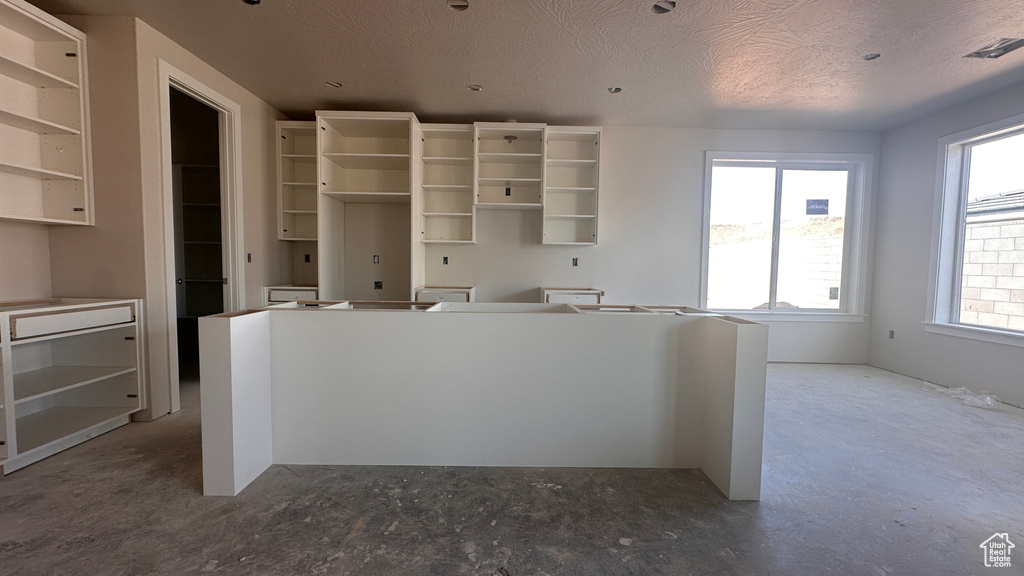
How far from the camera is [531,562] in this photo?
57.4 inches

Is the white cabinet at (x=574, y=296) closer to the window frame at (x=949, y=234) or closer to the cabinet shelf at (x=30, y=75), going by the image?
the window frame at (x=949, y=234)

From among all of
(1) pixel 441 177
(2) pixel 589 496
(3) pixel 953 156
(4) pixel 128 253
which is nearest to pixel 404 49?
(1) pixel 441 177

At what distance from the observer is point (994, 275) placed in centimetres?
357

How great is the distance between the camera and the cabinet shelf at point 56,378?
2148 mm

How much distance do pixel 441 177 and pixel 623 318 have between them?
3261 millimetres

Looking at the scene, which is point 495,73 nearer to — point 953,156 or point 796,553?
point 796,553

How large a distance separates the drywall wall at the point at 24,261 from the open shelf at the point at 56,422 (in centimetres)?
74

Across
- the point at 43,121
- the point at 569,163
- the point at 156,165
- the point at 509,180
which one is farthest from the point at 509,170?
the point at 43,121

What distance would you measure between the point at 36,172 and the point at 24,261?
575mm

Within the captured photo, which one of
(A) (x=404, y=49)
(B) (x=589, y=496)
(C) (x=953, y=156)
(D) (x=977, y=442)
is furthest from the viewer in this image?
(C) (x=953, y=156)

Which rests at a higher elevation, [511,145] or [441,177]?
[511,145]

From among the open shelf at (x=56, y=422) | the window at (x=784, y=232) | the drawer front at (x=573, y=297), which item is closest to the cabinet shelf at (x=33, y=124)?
the open shelf at (x=56, y=422)

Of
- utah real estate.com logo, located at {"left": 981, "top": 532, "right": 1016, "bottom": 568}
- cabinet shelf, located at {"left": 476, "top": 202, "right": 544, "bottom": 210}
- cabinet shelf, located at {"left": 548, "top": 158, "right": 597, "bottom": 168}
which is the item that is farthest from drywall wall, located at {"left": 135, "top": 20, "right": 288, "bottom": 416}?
utah real estate.com logo, located at {"left": 981, "top": 532, "right": 1016, "bottom": 568}

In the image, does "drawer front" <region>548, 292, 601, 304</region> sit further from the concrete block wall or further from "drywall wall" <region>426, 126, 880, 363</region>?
the concrete block wall
